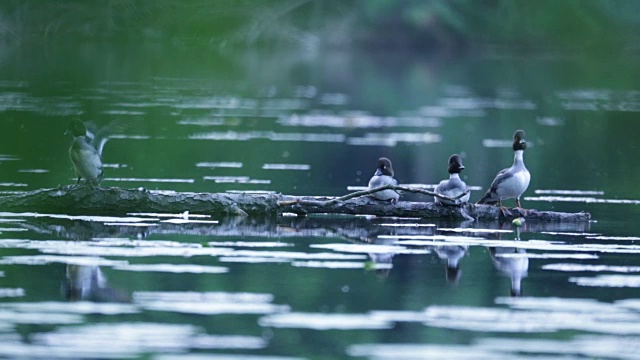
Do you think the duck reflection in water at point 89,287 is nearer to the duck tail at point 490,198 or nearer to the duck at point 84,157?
the duck at point 84,157

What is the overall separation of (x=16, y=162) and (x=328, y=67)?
36358 millimetres

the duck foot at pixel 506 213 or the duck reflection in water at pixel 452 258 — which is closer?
the duck reflection in water at pixel 452 258

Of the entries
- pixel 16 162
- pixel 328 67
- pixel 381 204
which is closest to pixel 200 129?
pixel 16 162

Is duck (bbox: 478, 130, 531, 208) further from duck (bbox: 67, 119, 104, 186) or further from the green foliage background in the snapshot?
the green foliage background

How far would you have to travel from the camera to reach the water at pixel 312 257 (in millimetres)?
10602

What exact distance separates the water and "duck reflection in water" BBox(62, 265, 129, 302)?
0.03 meters

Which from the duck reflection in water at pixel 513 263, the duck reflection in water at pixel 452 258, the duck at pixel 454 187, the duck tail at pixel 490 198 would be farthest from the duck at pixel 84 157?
the duck reflection in water at pixel 513 263

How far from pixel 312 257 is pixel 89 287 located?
2.41 m

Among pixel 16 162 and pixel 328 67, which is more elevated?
pixel 328 67

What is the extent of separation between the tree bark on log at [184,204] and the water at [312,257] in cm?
14

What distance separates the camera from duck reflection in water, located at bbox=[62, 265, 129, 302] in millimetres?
11766

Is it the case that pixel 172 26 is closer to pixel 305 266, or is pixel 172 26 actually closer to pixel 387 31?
pixel 387 31

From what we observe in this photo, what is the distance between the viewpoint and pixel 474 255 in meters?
14.3

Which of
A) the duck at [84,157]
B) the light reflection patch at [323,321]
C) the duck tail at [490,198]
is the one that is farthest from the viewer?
the duck tail at [490,198]
